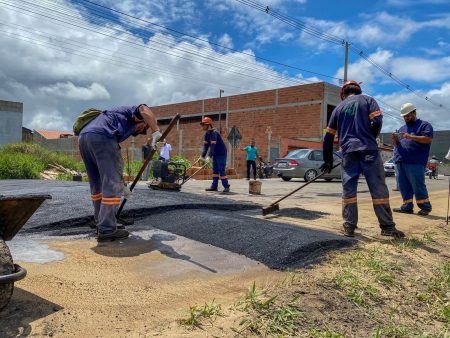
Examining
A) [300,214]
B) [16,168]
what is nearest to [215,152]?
[300,214]

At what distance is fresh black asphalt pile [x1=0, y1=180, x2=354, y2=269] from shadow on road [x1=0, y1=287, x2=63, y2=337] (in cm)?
176

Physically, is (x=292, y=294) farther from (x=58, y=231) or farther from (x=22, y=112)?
(x=22, y=112)

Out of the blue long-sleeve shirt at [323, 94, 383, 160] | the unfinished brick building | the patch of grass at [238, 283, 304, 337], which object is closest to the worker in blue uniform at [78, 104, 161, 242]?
the patch of grass at [238, 283, 304, 337]

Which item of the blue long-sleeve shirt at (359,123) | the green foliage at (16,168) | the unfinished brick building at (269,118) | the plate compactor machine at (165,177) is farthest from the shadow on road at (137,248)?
the unfinished brick building at (269,118)

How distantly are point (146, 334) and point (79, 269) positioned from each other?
1.22m

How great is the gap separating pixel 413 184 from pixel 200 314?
18.5 ft

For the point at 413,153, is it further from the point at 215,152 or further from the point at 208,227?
the point at 215,152

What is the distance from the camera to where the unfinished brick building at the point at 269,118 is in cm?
2564

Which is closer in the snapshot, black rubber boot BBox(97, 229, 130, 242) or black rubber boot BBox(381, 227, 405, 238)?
black rubber boot BBox(97, 229, 130, 242)

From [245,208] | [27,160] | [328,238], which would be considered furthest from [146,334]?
[27,160]

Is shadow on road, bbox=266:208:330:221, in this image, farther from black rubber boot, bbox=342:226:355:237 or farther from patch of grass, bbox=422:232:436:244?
patch of grass, bbox=422:232:436:244

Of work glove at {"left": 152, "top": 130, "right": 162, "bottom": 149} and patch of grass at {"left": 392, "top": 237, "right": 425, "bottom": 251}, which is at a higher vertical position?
work glove at {"left": 152, "top": 130, "right": 162, "bottom": 149}

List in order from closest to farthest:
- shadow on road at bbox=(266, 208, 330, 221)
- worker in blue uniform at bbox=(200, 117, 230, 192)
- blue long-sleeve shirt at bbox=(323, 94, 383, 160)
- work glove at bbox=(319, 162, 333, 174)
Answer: blue long-sleeve shirt at bbox=(323, 94, 383, 160) < work glove at bbox=(319, 162, 333, 174) < shadow on road at bbox=(266, 208, 330, 221) < worker in blue uniform at bbox=(200, 117, 230, 192)

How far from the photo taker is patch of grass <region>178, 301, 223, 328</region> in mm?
2258
